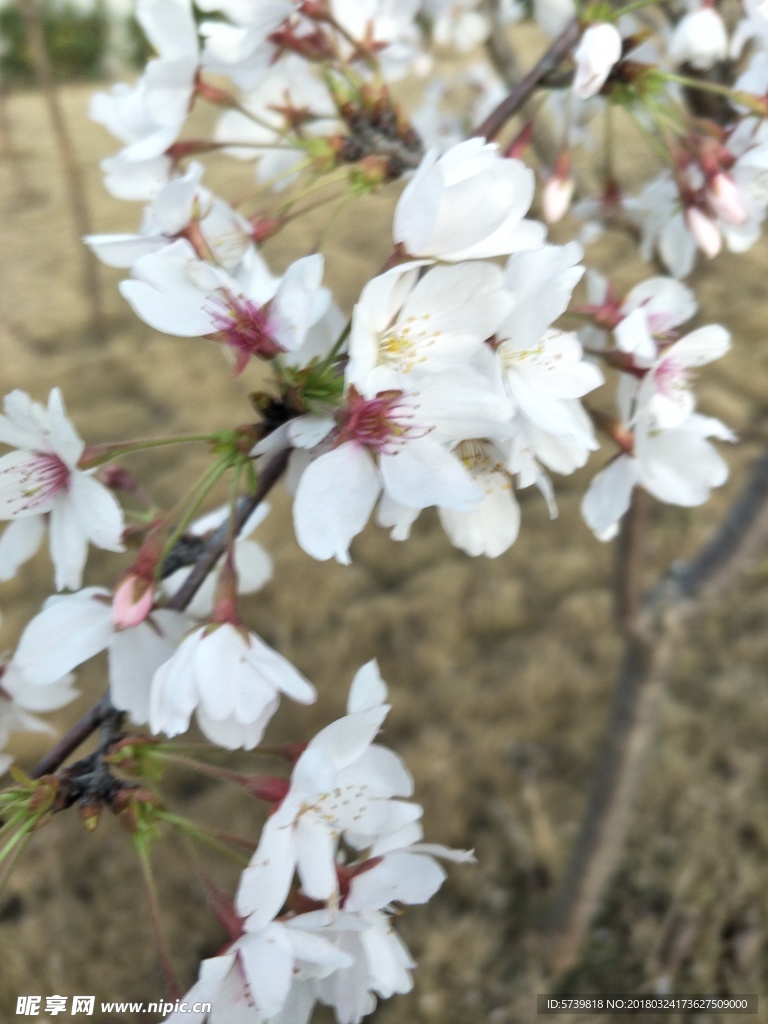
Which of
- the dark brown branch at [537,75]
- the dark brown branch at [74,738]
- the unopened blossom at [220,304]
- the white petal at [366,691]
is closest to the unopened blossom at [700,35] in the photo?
the dark brown branch at [537,75]

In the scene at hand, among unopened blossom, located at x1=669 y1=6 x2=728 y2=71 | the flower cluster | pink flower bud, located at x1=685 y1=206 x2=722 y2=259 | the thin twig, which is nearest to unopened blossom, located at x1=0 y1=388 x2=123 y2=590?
the flower cluster

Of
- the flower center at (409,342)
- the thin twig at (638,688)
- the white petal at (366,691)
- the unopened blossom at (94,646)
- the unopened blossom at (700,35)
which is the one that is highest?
the unopened blossom at (700,35)

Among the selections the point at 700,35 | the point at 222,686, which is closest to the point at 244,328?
the point at 222,686

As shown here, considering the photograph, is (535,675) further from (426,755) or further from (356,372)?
(356,372)

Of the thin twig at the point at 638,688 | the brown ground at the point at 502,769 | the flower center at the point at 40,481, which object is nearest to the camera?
the flower center at the point at 40,481

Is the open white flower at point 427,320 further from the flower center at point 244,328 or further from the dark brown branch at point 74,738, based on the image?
the dark brown branch at point 74,738

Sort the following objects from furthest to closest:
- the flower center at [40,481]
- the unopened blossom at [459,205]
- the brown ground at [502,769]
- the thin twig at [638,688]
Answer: the brown ground at [502,769], the thin twig at [638,688], the flower center at [40,481], the unopened blossom at [459,205]
